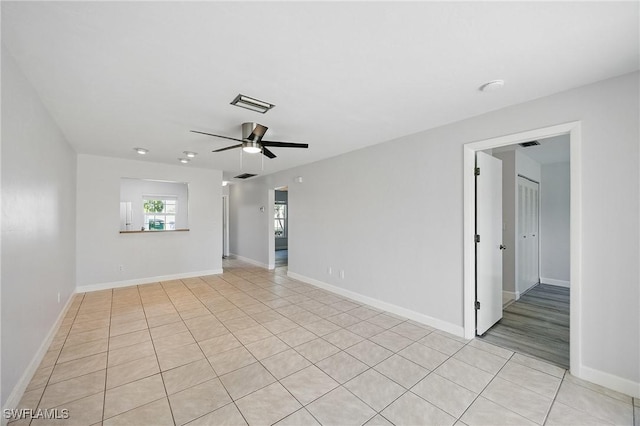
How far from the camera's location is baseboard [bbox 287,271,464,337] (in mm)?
3127

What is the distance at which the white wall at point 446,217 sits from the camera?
2.06 m

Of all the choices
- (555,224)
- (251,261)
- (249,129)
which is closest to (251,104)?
(249,129)

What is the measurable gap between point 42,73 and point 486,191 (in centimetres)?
445

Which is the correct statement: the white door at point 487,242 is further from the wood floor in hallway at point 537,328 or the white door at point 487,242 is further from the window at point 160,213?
the window at point 160,213

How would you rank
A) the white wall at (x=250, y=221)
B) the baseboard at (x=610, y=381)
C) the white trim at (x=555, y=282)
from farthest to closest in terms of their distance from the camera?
the white wall at (x=250, y=221) → the white trim at (x=555, y=282) → the baseboard at (x=610, y=381)

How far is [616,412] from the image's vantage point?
1.84 metres

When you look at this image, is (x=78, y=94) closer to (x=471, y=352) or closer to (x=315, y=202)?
(x=315, y=202)

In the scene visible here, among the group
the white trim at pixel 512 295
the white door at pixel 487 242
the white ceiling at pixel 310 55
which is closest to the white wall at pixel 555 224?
the white trim at pixel 512 295

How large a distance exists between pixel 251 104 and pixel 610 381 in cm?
393

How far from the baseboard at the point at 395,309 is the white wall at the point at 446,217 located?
0.05m

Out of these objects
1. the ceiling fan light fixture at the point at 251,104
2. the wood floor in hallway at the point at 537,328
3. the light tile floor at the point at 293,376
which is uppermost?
the ceiling fan light fixture at the point at 251,104

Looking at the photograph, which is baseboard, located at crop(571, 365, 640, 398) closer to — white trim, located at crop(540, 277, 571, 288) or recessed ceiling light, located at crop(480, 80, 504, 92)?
recessed ceiling light, located at crop(480, 80, 504, 92)

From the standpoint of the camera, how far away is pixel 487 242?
3176 millimetres

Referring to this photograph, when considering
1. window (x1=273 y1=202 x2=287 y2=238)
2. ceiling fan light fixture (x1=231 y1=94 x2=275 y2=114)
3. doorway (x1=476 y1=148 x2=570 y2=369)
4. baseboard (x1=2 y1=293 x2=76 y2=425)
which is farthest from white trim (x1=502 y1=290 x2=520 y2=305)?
window (x1=273 y1=202 x2=287 y2=238)
